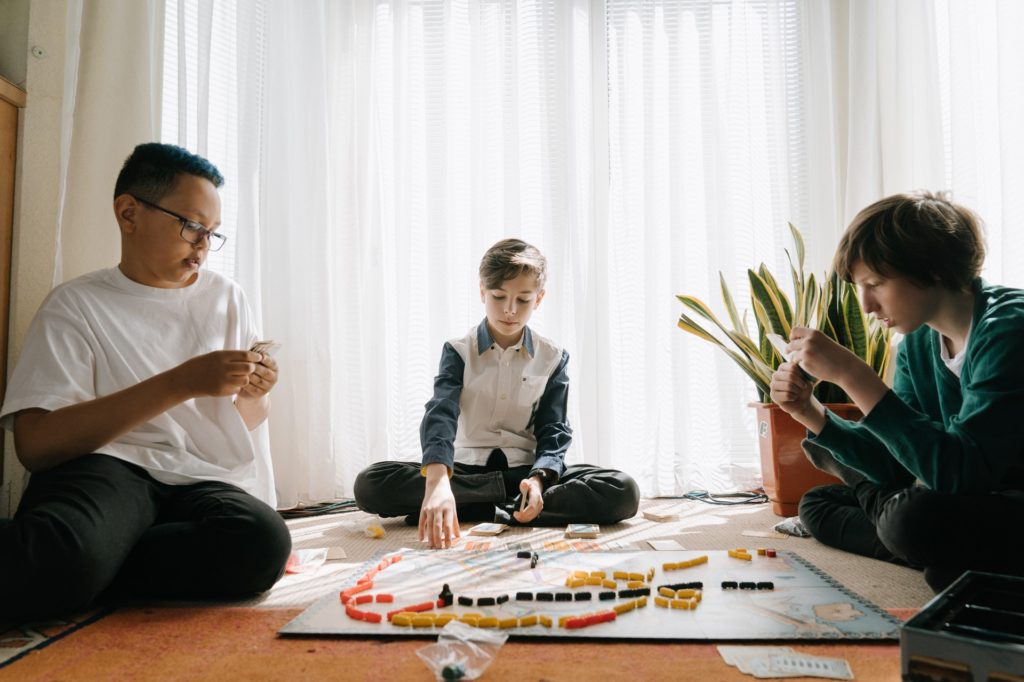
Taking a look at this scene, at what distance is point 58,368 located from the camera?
4.58 feet

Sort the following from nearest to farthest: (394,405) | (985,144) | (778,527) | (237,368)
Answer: (237,368)
(778,527)
(985,144)
(394,405)

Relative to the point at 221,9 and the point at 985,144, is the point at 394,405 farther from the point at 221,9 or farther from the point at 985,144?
the point at 985,144

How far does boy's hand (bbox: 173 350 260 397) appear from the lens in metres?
1.35

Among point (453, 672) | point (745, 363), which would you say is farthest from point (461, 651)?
point (745, 363)

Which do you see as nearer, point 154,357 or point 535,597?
point 535,597

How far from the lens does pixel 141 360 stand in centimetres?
151

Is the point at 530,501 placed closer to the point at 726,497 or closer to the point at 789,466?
the point at 789,466

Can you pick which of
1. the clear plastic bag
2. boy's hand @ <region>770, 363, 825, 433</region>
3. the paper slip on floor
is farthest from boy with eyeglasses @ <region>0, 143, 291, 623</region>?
boy's hand @ <region>770, 363, 825, 433</region>

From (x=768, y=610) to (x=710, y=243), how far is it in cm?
171

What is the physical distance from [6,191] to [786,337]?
224 cm

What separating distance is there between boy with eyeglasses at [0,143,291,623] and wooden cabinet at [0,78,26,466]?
634 millimetres

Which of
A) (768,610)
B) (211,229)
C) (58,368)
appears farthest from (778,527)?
(58,368)

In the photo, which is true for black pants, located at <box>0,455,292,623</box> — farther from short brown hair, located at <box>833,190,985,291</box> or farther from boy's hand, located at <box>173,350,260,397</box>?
short brown hair, located at <box>833,190,985,291</box>

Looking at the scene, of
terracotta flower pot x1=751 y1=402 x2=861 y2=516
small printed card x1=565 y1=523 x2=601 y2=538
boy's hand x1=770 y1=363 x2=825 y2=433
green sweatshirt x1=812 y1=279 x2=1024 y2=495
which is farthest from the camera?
terracotta flower pot x1=751 y1=402 x2=861 y2=516
